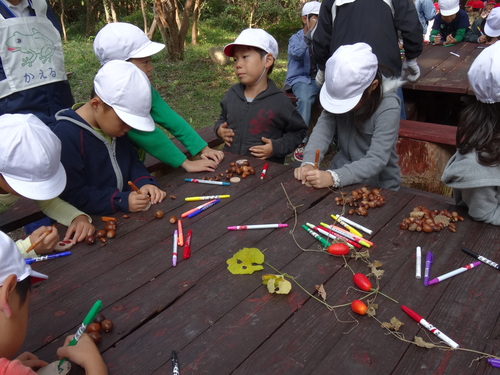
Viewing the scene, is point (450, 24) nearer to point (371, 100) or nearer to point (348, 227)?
point (371, 100)

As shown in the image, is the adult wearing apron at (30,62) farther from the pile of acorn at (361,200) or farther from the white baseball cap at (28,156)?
the pile of acorn at (361,200)

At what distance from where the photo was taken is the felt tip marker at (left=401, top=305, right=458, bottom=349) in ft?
4.26

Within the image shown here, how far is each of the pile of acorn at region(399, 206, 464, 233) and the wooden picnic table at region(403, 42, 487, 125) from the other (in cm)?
300

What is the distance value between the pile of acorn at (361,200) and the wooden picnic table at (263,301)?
1.6 inches

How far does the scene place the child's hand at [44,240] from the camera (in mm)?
1800

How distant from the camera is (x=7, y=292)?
1119 millimetres

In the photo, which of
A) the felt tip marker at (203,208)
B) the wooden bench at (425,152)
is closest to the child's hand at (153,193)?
the felt tip marker at (203,208)

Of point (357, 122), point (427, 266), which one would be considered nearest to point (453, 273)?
point (427, 266)

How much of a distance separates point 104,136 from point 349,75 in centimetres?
144

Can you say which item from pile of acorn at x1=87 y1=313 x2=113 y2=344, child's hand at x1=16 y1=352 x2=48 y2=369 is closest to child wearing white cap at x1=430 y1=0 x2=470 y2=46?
pile of acorn at x1=87 y1=313 x2=113 y2=344

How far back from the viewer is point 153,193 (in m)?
2.33

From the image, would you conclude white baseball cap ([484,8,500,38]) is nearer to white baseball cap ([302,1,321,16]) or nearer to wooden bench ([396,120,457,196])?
white baseball cap ([302,1,321,16])

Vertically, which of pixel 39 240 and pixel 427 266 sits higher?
pixel 39 240

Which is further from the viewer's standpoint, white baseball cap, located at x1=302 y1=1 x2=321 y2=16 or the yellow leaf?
white baseball cap, located at x1=302 y1=1 x2=321 y2=16
